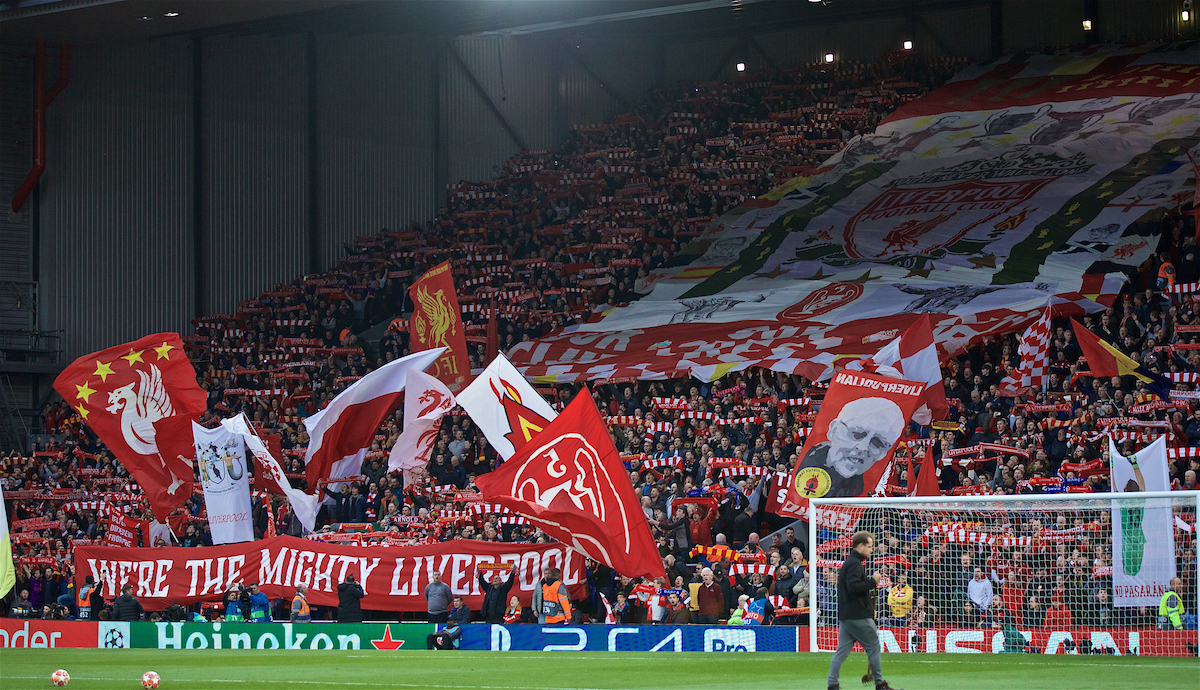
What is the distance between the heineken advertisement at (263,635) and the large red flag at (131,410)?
2.06m

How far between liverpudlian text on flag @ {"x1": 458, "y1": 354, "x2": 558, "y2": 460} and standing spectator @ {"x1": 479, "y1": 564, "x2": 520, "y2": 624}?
1.80m

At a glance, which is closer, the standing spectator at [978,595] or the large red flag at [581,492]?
the standing spectator at [978,595]

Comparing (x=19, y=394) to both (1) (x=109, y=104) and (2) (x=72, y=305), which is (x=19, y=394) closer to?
(2) (x=72, y=305)

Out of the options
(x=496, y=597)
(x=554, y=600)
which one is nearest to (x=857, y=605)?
(x=554, y=600)

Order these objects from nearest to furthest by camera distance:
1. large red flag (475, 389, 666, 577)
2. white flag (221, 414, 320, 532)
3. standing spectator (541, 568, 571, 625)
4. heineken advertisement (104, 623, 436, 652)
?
1. large red flag (475, 389, 666, 577)
2. standing spectator (541, 568, 571, 625)
3. heineken advertisement (104, 623, 436, 652)
4. white flag (221, 414, 320, 532)

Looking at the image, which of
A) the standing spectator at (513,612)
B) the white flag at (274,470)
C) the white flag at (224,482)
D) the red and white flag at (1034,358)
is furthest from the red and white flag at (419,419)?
the red and white flag at (1034,358)

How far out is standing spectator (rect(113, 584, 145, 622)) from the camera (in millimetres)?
22641

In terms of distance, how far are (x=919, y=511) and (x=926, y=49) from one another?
29234 mm

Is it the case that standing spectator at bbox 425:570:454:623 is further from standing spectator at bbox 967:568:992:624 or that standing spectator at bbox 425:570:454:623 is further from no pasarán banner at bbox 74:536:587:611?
standing spectator at bbox 967:568:992:624

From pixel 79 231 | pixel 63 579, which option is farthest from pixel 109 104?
pixel 63 579

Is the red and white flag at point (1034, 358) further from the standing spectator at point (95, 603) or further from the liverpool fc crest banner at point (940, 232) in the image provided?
the standing spectator at point (95, 603)

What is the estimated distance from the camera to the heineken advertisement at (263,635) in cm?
2017

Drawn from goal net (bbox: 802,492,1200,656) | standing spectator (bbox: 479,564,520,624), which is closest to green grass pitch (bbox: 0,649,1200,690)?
goal net (bbox: 802,492,1200,656)

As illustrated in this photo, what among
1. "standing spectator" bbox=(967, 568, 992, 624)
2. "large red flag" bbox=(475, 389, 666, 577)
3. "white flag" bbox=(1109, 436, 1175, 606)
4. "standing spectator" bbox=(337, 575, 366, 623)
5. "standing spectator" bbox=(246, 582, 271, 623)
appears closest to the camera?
"white flag" bbox=(1109, 436, 1175, 606)
